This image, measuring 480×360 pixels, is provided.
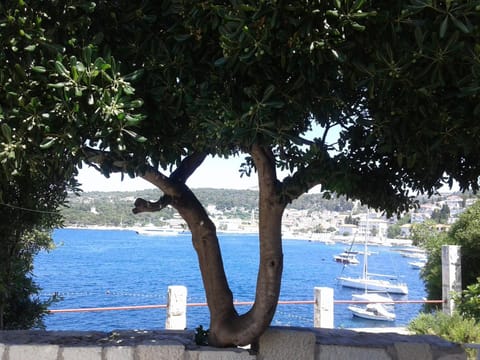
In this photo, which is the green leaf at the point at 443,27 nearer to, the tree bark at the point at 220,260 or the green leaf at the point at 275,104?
the green leaf at the point at 275,104

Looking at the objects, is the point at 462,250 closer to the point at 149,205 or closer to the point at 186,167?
the point at 186,167

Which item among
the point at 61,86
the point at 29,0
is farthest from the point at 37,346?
the point at 29,0

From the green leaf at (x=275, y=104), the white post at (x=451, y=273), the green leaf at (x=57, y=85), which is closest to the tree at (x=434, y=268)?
the white post at (x=451, y=273)

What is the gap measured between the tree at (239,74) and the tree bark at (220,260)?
0.47 meters

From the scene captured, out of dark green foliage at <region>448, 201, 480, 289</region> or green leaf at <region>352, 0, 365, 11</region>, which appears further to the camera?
dark green foliage at <region>448, 201, 480, 289</region>

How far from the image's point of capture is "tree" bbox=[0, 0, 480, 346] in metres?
1.92

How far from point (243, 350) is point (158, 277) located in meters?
42.6

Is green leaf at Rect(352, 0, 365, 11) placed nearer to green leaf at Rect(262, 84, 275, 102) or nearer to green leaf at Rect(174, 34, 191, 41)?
green leaf at Rect(262, 84, 275, 102)

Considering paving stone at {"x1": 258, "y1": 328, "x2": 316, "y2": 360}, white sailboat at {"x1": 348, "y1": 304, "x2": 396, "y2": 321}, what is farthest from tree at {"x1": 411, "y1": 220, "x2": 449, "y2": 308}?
white sailboat at {"x1": 348, "y1": 304, "x2": 396, "y2": 321}

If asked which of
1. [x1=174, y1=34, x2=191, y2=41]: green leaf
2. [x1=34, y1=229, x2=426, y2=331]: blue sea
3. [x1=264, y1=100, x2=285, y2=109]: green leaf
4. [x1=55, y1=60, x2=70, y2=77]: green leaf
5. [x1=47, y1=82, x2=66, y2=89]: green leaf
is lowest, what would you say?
[x1=34, y1=229, x2=426, y2=331]: blue sea

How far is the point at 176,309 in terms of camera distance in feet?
21.5

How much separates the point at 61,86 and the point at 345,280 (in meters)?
35.0

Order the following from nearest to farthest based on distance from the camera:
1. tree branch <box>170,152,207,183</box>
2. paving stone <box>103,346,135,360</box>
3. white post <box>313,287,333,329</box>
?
paving stone <box>103,346,135,360</box> → tree branch <box>170,152,207,183</box> → white post <box>313,287,333,329</box>

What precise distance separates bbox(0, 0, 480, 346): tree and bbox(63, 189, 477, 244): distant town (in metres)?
7.84
